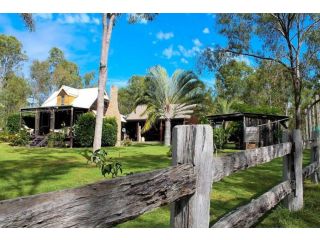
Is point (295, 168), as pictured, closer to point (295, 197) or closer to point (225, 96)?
point (295, 197)

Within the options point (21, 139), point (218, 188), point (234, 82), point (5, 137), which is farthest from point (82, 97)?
point (218, 188)

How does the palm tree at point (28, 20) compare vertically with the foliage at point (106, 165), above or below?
above

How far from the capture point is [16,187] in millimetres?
7828

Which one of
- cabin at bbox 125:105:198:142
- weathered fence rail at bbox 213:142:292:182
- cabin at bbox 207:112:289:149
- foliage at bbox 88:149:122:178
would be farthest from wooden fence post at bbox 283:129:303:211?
cabin at bbox 125:105:198:142

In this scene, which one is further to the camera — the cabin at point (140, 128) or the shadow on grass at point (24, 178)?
the cabin at point (140, 128)

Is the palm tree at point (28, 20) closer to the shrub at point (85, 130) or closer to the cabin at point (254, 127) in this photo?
the cabin at point (254, 127)

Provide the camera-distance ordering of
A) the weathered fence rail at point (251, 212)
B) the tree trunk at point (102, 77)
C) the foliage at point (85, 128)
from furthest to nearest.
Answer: the foliage at point (85, 128) < the tree trunk at point (102, 77) < the weathered fence rail at point (251, 212)

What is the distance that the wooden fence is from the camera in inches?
48.4

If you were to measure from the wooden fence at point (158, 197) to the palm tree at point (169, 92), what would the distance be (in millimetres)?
26840

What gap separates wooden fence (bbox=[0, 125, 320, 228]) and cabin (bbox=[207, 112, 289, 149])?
19331 millimetres

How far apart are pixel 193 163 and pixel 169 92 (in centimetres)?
2842

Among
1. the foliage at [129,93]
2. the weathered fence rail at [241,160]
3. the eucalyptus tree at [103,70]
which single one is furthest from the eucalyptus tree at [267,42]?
the foliage at [129,93]

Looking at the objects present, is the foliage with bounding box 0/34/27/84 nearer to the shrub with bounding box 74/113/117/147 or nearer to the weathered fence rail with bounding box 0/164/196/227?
the shrub with bounding box 74/113/117/147

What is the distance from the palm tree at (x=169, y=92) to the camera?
30297 mm
